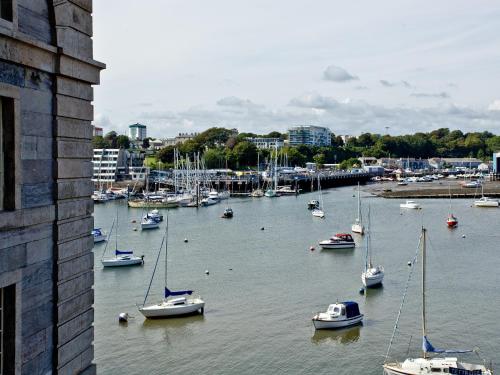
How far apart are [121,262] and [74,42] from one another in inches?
1495

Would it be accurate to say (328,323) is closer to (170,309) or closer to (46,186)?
(170,309)

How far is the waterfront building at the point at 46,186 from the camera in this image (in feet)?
25.0

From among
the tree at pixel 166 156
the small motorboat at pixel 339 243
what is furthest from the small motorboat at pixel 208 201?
the tree at pixel 166 156

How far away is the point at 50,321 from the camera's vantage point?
333 inches

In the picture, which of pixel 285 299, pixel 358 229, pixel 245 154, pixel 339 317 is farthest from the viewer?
pixel 245 154

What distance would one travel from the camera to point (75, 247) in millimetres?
9023

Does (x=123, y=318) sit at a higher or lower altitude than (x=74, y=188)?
lower

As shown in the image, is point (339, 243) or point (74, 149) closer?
point (74, 149)

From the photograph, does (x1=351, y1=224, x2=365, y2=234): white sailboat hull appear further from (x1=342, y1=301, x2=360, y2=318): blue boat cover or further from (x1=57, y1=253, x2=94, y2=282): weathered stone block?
(x1=57, y1=253, x2=94, y2=282): weathered stone block

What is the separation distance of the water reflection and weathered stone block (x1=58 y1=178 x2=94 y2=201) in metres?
20.4

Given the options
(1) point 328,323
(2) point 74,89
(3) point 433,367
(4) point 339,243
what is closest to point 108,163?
(4) point 339,243

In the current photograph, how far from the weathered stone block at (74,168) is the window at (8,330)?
66.2 inches

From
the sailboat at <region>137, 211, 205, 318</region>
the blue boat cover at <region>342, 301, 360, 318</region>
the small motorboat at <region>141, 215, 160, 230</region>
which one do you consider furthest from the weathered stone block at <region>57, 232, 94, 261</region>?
the small motorboat at <region>141, 215, 160, 230</region>

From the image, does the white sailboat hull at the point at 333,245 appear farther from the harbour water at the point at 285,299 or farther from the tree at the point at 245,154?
the tree at the point at 245,154
